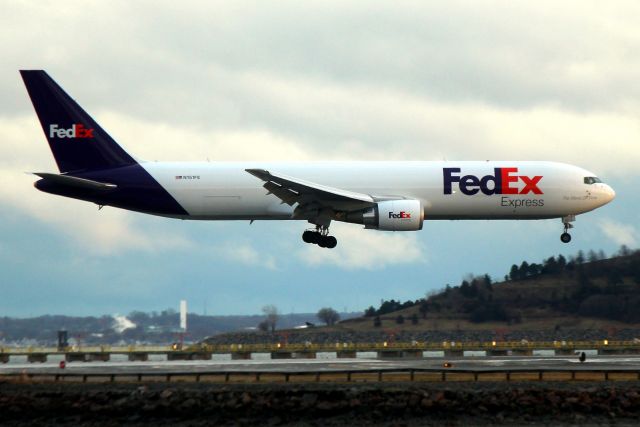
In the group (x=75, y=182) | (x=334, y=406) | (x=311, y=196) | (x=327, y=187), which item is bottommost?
(x=334, y=406)

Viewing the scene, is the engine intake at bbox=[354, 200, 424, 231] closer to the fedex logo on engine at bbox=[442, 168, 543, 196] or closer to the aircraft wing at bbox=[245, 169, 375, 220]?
the aircraft wing at bbox=[245, 169, 375, 220]

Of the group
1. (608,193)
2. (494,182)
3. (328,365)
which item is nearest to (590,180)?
(608,193)

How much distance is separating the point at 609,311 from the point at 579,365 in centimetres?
2832

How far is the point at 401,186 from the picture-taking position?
56.3 m

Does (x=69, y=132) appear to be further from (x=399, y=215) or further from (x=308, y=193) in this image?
(x=399, y=215)

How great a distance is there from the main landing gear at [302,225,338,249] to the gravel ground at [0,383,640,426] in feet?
76.6

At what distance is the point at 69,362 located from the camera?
51.0 m

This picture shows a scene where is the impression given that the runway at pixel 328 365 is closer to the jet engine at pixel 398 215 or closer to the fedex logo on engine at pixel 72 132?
the jet engine at pixel 398 215

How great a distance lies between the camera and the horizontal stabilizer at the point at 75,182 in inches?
2184

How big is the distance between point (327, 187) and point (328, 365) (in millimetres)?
13158

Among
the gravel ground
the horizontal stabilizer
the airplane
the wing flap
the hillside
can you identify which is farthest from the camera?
the hillside

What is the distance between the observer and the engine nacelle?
54.5 m

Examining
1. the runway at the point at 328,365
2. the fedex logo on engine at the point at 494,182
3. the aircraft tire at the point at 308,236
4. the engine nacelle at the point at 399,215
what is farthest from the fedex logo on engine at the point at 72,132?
the fedex logo on engine at the point at 494,182

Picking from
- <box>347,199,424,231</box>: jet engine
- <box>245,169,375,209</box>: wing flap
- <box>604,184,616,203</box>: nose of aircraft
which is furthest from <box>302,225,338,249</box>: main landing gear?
<box>604,184,616,203</box>: nose of aircraft
